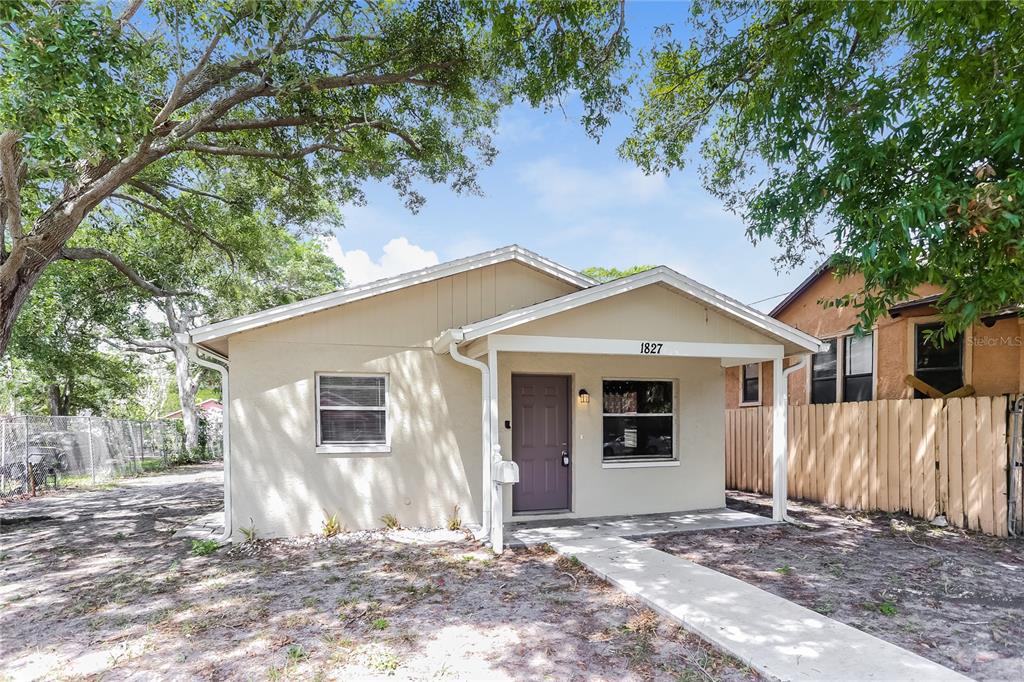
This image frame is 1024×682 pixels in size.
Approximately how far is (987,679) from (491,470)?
4.71 metres

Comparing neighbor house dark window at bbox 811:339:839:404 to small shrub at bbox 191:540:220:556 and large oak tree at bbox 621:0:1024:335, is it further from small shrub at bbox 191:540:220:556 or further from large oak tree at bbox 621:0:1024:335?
small shrub at bbox 191:540:220:556

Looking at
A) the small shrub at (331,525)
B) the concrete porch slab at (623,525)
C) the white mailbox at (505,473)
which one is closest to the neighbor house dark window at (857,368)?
the concrete porch slab at (623,525)

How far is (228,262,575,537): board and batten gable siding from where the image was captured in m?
7.23

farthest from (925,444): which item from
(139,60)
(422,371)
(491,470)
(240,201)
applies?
(240,201)

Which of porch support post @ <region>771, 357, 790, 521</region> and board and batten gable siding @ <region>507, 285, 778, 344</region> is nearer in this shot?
board and batten gable siding @ <region>507, 285, 778, 344</region>

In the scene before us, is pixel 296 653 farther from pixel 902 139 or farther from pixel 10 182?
pixel 10 182

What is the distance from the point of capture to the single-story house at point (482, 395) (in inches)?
283

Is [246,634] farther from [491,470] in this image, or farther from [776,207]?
[776,207]

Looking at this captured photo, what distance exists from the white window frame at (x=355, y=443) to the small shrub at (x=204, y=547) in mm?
1610

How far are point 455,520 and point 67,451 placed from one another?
1134cm

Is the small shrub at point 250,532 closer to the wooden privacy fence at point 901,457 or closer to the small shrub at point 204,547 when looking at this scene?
the small shrub at point 204,547

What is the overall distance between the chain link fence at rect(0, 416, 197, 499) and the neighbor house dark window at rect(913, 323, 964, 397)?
17465mm

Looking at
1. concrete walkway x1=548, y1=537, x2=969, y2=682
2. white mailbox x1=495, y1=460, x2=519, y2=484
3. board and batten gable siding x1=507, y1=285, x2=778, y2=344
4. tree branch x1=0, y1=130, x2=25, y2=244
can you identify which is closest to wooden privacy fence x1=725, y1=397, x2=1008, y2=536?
board and batten gable siding x1=507, y1=285, x2=778, y2=344

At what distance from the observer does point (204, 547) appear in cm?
675
